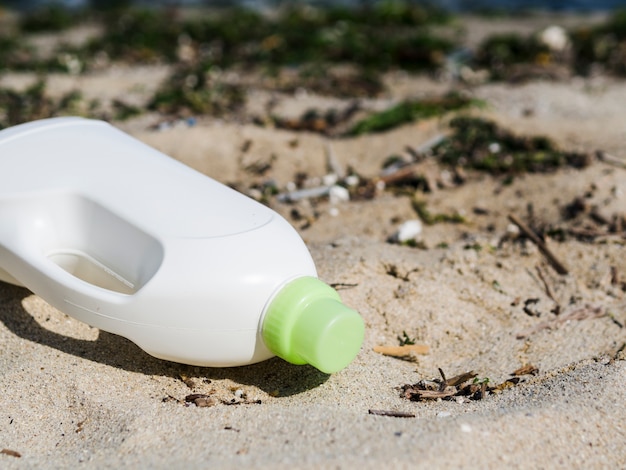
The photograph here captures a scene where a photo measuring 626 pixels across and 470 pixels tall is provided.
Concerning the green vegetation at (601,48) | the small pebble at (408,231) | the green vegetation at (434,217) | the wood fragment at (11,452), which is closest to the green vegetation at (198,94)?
the green vegetation at (434,217)

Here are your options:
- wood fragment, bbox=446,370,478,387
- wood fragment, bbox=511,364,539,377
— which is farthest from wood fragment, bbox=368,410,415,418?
wood fragment, bbox=511,364,539,377

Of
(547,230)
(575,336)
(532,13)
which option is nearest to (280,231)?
(575,336)

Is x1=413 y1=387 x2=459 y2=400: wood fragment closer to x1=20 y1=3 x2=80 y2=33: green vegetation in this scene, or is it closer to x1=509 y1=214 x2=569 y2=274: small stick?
x1=509 y1=214 x2=569 y2=274: small stick

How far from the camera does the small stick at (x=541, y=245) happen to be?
319cm

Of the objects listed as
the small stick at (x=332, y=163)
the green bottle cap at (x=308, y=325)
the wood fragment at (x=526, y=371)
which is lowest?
the small stick at (x=332, y=163)

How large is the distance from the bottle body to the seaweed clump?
207 centimetres

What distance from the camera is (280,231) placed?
225 cm

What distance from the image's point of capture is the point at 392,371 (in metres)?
2.49

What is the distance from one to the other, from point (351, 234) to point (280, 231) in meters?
1.25

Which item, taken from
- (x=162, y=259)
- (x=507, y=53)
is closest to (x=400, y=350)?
(x=162, y=259)

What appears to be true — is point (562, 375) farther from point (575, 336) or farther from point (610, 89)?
point (610, 89)

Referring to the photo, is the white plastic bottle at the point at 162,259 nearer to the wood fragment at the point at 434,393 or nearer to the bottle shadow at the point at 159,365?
the bottle shadow at the point at 159,365

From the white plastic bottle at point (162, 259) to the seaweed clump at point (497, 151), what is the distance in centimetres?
208

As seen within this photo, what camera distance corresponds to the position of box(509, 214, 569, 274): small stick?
3188 millimetres
